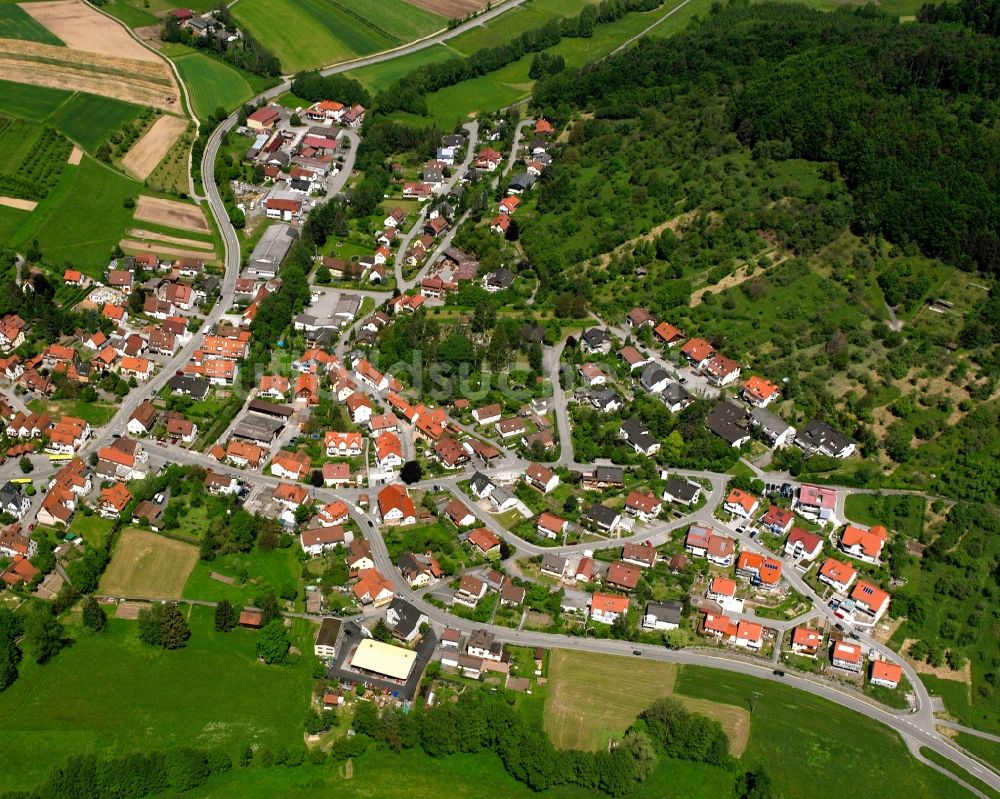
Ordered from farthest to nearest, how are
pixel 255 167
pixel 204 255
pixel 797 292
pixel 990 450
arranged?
pixel 255 167
pixel 204 255
pixel 797 292
pixel 990 450

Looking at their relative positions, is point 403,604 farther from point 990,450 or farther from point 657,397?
point 990,450

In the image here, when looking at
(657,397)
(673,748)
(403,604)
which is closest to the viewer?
(673,748)

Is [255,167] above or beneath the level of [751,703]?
above

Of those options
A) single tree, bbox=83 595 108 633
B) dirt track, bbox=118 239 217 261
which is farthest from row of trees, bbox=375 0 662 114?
single tree, bbox=83 595 108 633

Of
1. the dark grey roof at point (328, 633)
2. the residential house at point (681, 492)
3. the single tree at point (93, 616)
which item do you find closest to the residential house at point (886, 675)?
the residential house at point (681, 492)

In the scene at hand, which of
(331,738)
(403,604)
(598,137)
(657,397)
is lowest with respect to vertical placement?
(331,738)

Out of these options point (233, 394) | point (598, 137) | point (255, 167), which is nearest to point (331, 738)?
point (233, 394)

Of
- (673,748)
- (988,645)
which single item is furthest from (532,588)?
(988,645)

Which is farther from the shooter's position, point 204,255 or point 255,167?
point 255,167
